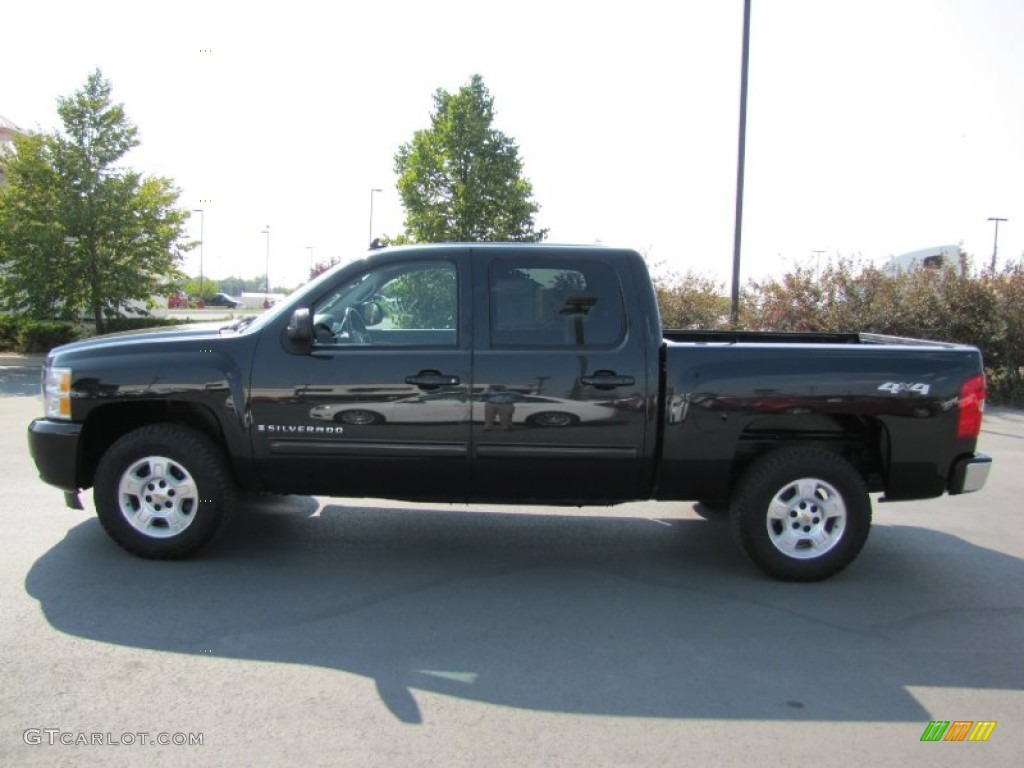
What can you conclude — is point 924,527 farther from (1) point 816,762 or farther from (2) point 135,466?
(2) point 135,466

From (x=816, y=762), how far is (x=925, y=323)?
13.9 m

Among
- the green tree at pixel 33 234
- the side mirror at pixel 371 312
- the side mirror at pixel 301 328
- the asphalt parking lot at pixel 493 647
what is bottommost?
the asphalt parking lot at pixel 493 647

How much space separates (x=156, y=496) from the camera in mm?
5340

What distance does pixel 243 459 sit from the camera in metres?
5.30

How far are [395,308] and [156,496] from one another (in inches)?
71.9

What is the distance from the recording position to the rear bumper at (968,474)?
5.22 m

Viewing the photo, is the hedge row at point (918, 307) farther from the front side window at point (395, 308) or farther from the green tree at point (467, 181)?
the front side window at point (395, 308)

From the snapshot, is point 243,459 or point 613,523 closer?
point 243,459

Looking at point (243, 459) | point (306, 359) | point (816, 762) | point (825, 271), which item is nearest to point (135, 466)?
point (243, 459)

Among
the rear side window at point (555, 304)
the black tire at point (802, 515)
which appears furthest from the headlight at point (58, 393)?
the black tire at point (802, 515)

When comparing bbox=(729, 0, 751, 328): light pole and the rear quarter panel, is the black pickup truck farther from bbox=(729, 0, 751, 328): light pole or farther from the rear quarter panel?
bbox=(729, 0, 751, 328): light pole

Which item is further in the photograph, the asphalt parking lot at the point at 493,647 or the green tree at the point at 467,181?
the green tree at the point at 467,181

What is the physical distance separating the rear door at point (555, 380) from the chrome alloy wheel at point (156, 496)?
1750 mm

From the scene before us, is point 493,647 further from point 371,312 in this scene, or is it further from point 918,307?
point 918,307
